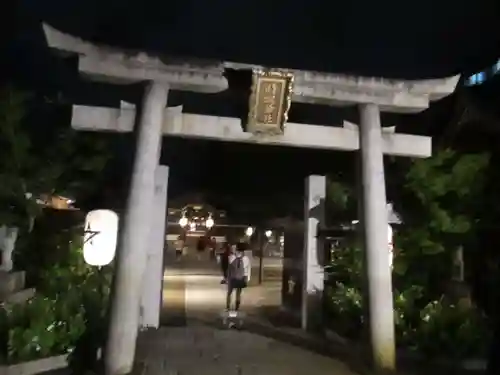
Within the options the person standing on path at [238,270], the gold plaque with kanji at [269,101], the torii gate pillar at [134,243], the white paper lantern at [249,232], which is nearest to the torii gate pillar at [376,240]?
the gold plaque with kanji at [269,101]

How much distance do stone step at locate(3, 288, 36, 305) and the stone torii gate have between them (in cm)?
325

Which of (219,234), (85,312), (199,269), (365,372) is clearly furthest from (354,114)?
(219,234)

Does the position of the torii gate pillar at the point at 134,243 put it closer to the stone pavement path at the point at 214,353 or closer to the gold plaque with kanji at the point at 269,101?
the stone pavement path at the point at 214,353

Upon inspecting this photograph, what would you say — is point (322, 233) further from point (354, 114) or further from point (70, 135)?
point (70, 135)

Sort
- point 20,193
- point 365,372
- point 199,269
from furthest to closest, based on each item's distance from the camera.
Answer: point 199,269 → point 20,193 → point 365,372

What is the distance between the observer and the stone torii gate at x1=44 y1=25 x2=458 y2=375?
30.6 feet

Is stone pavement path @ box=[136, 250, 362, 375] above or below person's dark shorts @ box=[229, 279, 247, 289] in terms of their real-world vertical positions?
below

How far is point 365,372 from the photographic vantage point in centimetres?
988

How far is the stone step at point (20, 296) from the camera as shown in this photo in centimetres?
1133

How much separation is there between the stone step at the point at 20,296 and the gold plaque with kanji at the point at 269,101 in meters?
5.94

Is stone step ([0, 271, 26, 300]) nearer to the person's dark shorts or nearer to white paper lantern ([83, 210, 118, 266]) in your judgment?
white paper lantern ([83, 210, 118, 266])

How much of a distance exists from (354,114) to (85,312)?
22.4 feet

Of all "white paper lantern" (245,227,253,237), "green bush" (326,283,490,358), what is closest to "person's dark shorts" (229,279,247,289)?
"green bush" (326,283,490,358)

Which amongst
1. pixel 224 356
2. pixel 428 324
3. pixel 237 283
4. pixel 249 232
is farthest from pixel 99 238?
pixel 249 232
